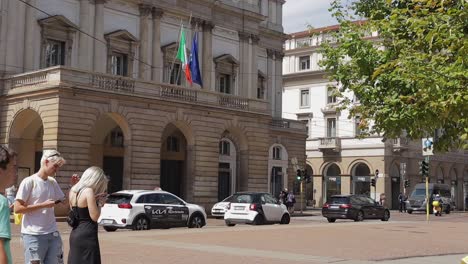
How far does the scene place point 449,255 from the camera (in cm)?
1805

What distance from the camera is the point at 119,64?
43.6m

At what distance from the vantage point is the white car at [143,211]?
25.3m

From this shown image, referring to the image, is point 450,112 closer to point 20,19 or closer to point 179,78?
point 20,19

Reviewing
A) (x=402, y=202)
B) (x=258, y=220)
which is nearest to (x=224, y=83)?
(x=258, y=220)

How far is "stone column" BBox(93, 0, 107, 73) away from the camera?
136 feet

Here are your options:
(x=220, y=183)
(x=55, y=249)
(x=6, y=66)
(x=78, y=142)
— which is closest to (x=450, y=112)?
(x=55, y=249)

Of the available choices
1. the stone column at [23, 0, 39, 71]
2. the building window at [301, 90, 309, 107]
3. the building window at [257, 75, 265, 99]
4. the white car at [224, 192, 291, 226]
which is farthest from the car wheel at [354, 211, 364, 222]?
the building window at [301, 90, 309, 107]

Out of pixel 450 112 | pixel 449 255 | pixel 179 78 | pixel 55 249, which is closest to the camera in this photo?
pixel 55 249

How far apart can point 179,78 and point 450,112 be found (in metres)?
36.0

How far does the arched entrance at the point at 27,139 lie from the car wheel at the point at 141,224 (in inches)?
524

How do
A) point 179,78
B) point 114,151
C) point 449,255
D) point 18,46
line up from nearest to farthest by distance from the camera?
point 449,255 → point 18,46 → point 114,151 → point 179,78

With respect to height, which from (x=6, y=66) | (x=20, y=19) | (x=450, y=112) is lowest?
(x=450, y=112)

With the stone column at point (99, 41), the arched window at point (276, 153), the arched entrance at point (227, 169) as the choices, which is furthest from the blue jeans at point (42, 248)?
the arched window at point (276, 153)

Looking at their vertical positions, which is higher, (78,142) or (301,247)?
(78,142)
